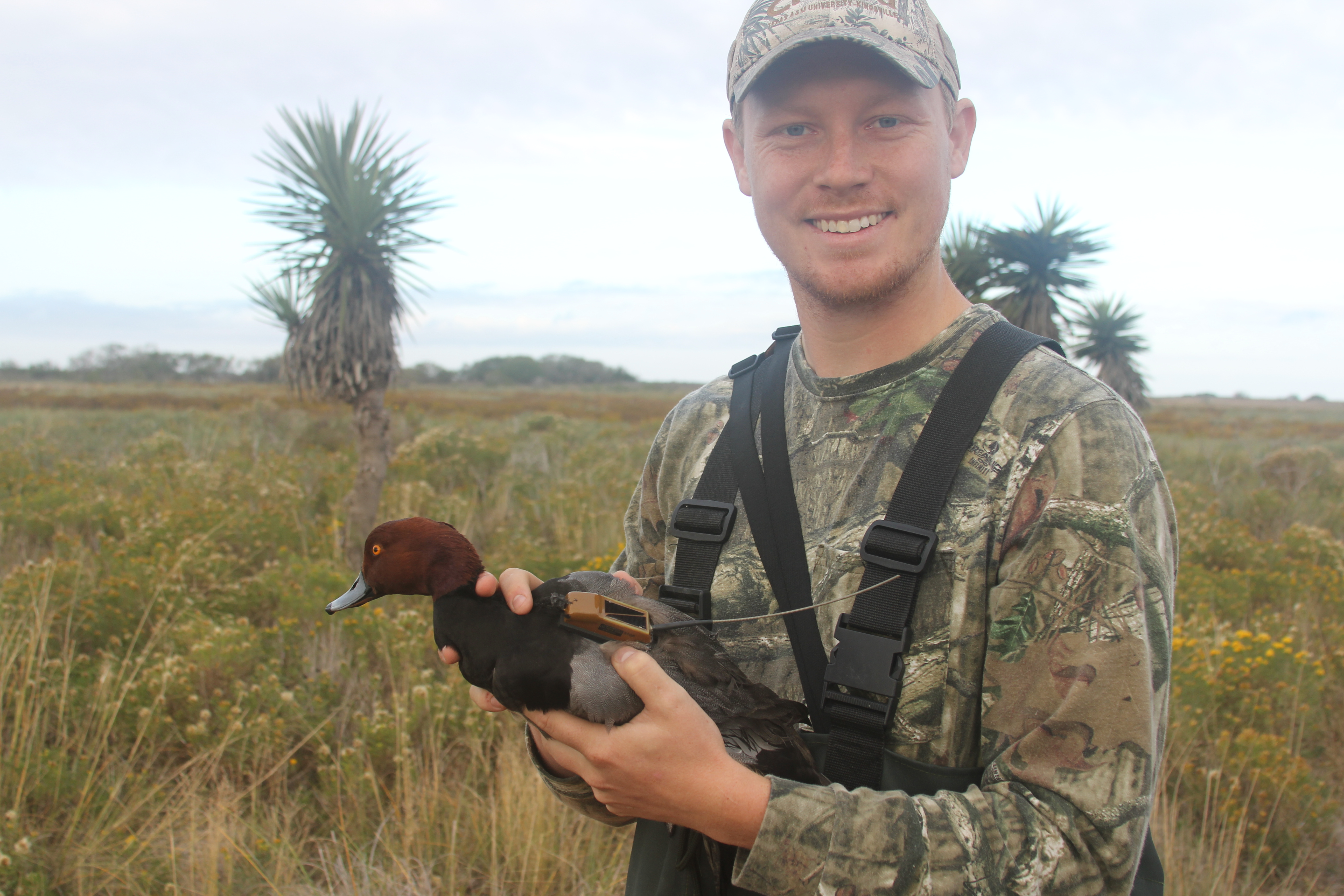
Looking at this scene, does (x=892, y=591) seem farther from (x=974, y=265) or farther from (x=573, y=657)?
(x=974, y=265)

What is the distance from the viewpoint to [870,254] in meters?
1.81

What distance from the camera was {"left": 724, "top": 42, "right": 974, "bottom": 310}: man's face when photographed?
178 centimetres

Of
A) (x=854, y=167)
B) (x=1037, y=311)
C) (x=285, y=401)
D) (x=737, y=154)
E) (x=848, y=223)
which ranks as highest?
(x=1037, y=311)

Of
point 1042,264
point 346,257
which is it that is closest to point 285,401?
point 346,257

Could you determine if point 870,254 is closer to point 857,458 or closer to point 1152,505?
point 857,458

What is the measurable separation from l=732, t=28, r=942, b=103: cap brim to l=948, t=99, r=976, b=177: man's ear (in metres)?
0.24

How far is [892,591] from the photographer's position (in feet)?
5.02

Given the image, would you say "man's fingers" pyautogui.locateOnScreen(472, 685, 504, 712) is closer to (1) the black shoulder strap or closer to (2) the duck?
(2) the duck

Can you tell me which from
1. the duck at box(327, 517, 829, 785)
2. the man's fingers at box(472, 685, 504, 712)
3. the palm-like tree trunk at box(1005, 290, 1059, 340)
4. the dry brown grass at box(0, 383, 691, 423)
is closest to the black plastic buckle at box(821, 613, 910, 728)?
the duck at box(327, 517, 829, 785)

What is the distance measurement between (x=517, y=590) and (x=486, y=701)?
1.06ft

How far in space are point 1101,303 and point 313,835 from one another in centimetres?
1424

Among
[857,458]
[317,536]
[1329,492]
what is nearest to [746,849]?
[857,458]

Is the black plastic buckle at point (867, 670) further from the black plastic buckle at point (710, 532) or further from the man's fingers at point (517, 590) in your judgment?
the man's fingers at point (517, 590)

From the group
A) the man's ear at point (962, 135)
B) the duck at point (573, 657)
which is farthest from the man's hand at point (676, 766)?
the man's ear at point (962, 135)
